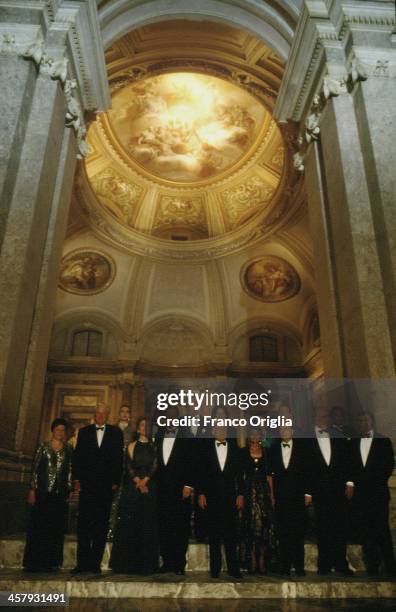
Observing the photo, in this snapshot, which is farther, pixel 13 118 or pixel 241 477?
pixel 13 118

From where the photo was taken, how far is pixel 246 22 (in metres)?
8.76

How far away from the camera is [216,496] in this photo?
13.3 ft

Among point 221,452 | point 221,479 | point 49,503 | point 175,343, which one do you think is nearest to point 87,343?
point 175,343

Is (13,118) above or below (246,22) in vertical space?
below

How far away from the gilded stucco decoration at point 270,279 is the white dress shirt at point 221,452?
14219mm

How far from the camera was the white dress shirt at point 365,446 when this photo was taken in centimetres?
431

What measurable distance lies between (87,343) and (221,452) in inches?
584

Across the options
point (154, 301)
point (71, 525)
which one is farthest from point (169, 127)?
point (71, 525)

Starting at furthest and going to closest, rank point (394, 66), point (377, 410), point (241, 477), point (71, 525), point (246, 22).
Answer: point (246, 22)
point (71, 525)
point (394, 66)
point (377, 410)
point (241, 477)

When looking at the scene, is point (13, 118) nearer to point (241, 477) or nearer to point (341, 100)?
point (341, 100)

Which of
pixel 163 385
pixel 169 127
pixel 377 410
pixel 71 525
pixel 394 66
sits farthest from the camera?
pixel 163 385

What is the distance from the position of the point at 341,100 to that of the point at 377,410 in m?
4.39

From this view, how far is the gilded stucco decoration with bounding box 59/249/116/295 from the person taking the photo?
1770cm

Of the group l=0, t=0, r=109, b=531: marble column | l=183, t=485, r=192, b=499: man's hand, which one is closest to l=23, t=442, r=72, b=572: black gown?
l=0, t=0, r=109, b=531: marble column
